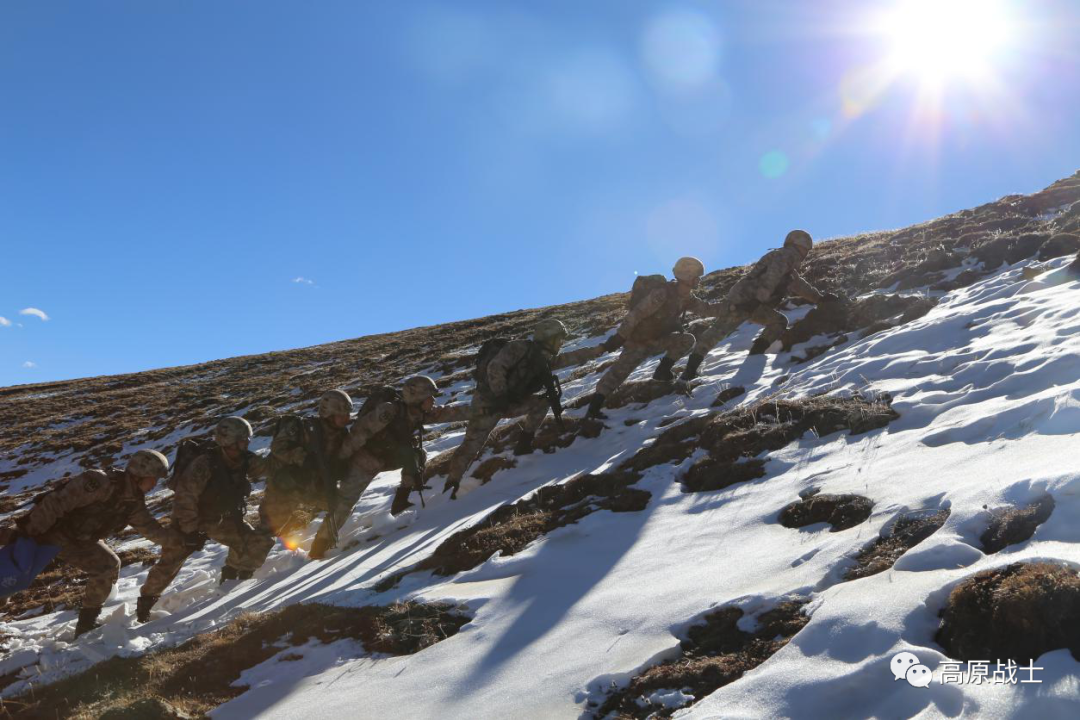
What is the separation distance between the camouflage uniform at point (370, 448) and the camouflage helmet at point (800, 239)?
8.26 meters

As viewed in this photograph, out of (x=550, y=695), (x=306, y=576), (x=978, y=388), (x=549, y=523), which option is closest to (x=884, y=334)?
(x=978, y=388)

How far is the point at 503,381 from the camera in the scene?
9.84 metres

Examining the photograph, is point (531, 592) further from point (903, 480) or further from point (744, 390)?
point (744, 390)

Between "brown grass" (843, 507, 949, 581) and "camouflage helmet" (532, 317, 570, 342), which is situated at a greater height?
"camouflage helmet" (532, 317, 570, 342)

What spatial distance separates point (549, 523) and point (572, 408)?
5617 mm

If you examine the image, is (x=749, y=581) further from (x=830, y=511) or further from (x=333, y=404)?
(x=333, y=404)

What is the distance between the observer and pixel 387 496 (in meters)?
10.9

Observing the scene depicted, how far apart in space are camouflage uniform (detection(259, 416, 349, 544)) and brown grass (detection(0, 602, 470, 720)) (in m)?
2.99

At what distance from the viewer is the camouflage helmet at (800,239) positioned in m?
12.2

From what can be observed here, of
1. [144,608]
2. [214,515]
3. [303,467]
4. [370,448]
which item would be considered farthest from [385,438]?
[144,608]

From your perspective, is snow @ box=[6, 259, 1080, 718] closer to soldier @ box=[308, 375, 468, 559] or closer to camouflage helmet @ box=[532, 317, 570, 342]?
soldier @ box=[308, 375, 468, 559]

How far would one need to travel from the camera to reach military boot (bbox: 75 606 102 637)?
7.39m

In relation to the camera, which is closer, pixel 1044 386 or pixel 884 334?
pixel 1044 386

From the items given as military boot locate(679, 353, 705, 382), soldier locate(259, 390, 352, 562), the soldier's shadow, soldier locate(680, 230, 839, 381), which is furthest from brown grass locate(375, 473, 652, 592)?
soldier locate(680, 230, 839, 381)
